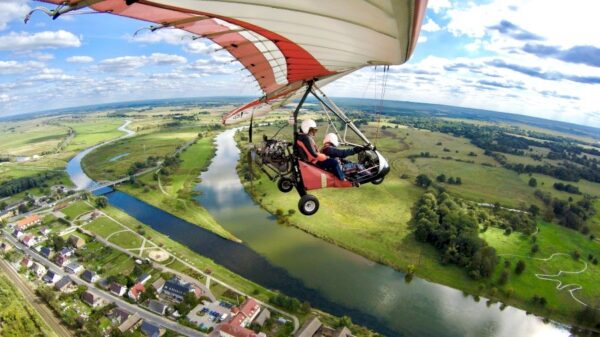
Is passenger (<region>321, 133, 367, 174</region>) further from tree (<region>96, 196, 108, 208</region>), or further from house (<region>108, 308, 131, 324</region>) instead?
tree (<region>96, 196, 108, 208</region>)

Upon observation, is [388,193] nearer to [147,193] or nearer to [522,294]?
[522,294]

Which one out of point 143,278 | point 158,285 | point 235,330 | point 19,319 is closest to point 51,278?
point 19,319

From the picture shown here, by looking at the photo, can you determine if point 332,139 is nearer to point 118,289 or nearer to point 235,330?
point 235,330

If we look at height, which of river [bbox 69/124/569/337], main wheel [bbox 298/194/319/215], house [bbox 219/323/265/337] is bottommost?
house [bbox 219/323/265/337]

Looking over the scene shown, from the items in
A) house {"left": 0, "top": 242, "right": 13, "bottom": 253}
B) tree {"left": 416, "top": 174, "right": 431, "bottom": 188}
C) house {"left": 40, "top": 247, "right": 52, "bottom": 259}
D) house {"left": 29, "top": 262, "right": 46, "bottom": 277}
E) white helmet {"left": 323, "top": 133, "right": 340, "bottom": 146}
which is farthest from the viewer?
tree {"left": 416, "top": 174, "right": 431, "bottom": 188}

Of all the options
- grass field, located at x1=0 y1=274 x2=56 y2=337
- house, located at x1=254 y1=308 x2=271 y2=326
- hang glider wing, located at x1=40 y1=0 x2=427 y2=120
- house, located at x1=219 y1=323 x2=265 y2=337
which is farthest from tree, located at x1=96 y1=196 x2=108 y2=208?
hang glider wing, located at x1=40 y1=0 x2=427 y2=120

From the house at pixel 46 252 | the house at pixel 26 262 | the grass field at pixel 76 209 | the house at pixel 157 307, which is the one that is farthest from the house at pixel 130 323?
the grass field at pixel 76 209
